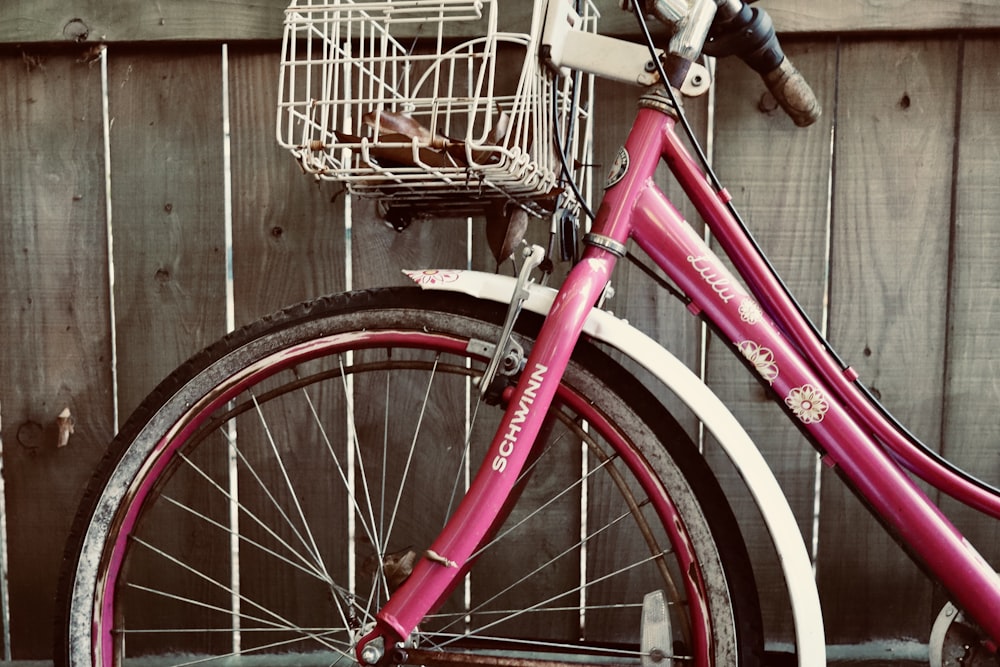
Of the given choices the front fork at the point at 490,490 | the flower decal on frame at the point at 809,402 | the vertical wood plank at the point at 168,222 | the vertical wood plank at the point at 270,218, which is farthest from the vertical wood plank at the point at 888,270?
the vertical wood plank at the point at 168,222

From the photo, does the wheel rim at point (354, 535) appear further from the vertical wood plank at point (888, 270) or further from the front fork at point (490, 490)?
the front fork at point (490, 490)

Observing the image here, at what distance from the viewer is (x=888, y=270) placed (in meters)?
1.06

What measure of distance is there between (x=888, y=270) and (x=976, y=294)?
0.13 meters

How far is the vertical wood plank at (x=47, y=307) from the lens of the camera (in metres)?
1.09

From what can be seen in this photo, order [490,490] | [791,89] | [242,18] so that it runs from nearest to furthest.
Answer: [490,490], [791,89], [242,18]

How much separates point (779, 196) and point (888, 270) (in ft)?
0.64

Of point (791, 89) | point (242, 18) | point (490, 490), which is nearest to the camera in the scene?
point (490, 490)

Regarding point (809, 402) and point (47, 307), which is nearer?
point (809, 402)

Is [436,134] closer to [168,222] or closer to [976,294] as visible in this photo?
[168,222]

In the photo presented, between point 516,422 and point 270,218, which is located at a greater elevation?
point 270,218

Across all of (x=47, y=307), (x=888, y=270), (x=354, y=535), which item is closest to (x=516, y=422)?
(x=354, y=535)

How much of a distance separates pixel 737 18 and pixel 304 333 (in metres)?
0.54

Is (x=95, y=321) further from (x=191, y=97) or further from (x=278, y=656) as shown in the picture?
(x=278, y=656)

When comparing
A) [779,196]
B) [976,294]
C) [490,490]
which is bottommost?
[490,490]
